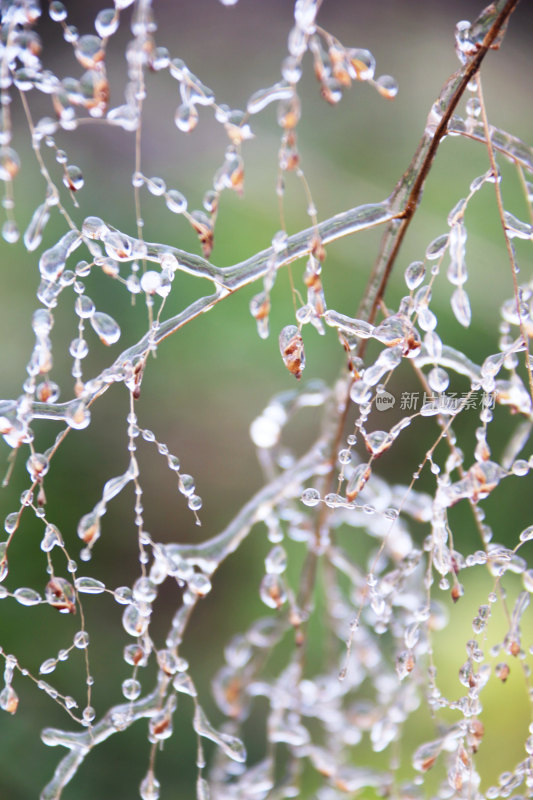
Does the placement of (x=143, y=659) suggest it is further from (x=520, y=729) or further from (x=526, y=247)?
(x=526, y=247)

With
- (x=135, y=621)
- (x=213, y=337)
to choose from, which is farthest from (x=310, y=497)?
(x=213, y=337)

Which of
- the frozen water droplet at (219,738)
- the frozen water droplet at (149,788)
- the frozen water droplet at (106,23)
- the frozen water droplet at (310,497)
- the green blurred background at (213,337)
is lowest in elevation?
the frozen water droplet at (149,788)

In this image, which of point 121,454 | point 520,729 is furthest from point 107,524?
point 520,729

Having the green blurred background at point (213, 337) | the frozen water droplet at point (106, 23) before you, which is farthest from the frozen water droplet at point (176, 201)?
the green blurred background at point (213, 337)

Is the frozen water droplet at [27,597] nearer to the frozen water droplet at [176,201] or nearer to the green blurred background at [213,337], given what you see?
the frozen water droplet at [176,201]

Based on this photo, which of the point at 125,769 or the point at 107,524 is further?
the point at 107,524

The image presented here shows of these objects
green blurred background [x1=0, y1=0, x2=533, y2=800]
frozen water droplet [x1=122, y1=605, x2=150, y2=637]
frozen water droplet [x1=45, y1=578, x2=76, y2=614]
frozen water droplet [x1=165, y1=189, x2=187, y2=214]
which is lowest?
frozen water droplet [x1=122, y1=605, x2=150, y2=637]

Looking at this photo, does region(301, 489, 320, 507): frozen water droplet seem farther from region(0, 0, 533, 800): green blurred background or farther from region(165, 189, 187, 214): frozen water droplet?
region(0, 0, 533, 800): green blurred background

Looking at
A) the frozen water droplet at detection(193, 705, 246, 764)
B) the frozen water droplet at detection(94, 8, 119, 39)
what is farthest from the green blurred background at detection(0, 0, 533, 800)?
the frozen water droplet at detection(94, 8, 119, 39)
